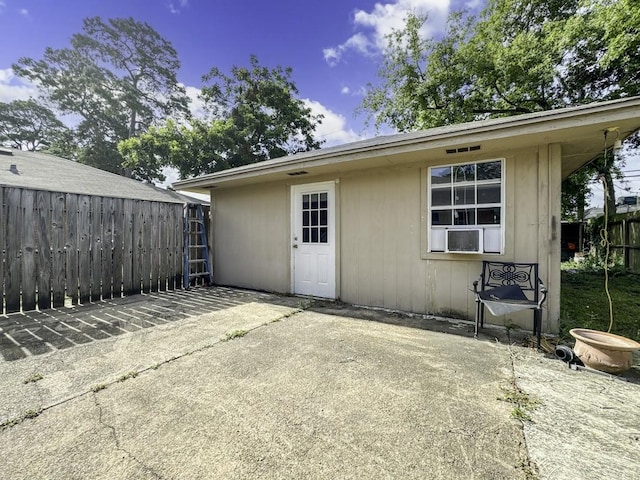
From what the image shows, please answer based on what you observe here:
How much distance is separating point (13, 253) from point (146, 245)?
6.08 ft

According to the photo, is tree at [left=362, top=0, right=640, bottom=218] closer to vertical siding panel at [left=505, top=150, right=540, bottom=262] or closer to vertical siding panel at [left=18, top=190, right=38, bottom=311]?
vertical siding panel at [left=505, top=150, right=540, bottom=262]

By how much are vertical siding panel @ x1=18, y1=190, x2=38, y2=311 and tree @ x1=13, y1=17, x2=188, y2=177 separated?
1648 cm

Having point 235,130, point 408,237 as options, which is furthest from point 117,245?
point 235,130

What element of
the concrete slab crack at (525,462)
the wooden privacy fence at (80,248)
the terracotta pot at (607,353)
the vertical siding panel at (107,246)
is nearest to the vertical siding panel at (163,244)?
the wooden privacy fence at (80,248)

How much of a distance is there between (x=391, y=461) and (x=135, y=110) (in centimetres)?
2359

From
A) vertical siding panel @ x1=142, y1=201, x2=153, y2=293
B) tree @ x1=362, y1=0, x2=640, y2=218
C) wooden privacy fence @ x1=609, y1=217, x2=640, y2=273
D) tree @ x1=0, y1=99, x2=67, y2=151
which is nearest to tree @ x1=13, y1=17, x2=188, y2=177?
tree @ x1=0, y1=99, x2=67, y2=151

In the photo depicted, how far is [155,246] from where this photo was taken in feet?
19.0

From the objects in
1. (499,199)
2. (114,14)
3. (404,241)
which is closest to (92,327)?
(404,241)

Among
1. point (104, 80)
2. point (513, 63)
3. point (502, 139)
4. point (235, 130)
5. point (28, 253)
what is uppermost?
point (104, 80)

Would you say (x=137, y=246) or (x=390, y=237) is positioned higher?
(x=390, y=237)

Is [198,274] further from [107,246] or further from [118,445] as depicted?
[118,445]

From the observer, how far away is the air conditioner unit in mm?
3702

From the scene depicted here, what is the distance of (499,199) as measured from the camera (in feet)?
12.1

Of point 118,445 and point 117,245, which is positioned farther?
point 117,245
